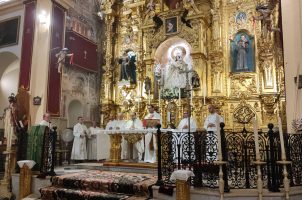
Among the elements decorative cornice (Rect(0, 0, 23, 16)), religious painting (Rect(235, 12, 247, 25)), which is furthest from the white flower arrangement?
decorative cornice (Rect(0, 0, 23, 16))

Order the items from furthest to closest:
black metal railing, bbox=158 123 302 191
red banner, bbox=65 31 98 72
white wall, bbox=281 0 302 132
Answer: red banner, bbox=65 31 98 72 < white wall, bbox=281 0 302 132 < black metal railing, bbox=158 123 302 191

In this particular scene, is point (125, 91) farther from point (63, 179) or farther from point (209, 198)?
point (209, 198)

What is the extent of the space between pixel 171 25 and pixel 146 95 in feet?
11.0

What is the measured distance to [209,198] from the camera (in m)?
4.75

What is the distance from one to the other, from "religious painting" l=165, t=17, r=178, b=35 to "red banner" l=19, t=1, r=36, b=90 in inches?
221

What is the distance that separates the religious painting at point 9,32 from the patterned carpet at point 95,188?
7389 mm

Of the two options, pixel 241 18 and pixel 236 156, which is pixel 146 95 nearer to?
pixel 241 18

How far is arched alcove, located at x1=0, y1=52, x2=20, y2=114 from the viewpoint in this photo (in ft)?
42.2

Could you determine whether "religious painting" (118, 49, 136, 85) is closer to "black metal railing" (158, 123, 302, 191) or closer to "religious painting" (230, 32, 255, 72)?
"religious painting" (230, 32, 255, 72)

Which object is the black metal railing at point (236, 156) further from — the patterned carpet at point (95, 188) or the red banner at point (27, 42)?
the red banner at point (27, 42)

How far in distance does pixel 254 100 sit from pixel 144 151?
4.90 m

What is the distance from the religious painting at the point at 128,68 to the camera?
541 inches

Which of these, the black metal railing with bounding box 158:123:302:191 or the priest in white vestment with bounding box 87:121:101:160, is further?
the priest in white vestment with bounding box 87:121:101:160

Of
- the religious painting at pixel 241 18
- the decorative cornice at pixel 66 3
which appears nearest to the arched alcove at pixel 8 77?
the decorative cornice at pixel 66 3
